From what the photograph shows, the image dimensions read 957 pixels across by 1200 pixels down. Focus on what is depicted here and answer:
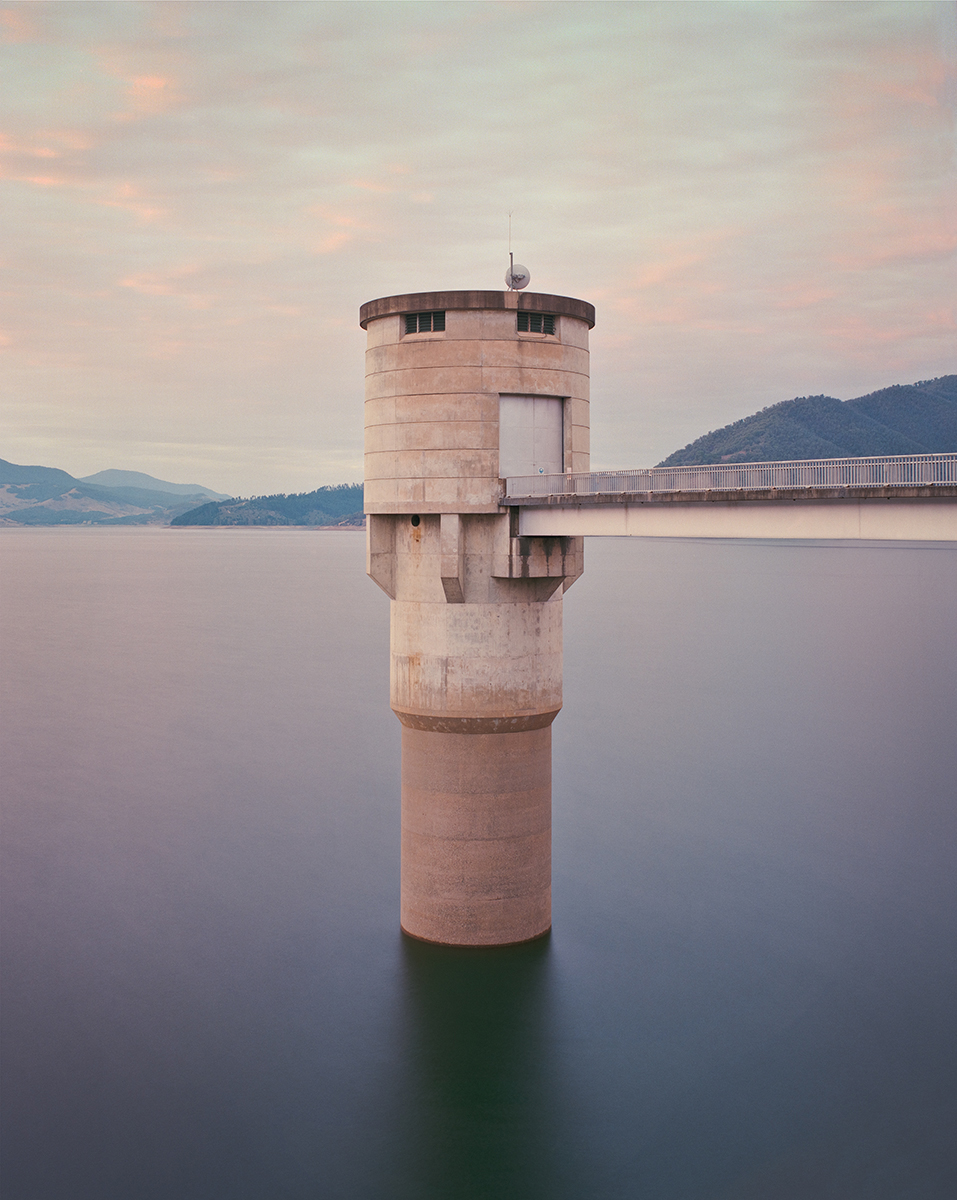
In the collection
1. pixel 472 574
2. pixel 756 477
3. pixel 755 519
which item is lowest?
pixel 472 574

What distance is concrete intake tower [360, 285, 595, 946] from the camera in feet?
89.3

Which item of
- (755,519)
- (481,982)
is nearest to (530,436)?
(755,519)

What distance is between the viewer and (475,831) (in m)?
27.7

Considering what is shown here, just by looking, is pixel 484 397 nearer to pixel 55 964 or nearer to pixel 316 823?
pixel 55 964

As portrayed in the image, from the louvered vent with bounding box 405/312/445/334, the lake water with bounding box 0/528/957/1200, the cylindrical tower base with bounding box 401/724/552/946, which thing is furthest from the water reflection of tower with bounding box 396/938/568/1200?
the louvered vent with bounding box 405/312/445/334

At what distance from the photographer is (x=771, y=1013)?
89.5ft

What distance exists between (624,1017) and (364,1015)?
609 cm

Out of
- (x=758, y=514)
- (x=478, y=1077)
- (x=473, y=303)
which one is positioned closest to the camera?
(x=758, y=514)

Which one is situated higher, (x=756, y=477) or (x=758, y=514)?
(x=756, y=477)

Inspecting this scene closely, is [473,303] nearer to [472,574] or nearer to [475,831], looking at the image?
[472,574]

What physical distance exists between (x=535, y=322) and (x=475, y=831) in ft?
39.6

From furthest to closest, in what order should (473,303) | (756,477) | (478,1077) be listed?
(473,303)
(478,1077)
(756,477)

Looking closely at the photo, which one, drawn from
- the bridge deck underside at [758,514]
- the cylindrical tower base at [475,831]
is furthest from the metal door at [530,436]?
the cylindrical tower base at [475,831]

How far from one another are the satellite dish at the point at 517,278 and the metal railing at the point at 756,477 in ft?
16.1
